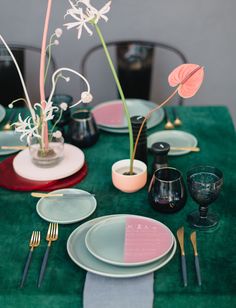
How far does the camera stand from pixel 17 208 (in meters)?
1.38

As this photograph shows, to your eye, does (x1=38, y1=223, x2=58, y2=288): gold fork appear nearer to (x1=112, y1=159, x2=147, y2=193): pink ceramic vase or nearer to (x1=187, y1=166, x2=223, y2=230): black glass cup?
(x1=112, y1=159, x2=147, y2=193): pink ceramic vase

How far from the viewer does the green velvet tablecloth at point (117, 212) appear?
1.07 meters

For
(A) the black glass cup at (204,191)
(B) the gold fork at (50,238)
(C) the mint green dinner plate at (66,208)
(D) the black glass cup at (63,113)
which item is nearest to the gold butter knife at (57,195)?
(C) the mint green dinner plate at (66,208)

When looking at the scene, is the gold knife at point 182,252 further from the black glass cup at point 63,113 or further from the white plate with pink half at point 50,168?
the black glass cup at point 63,113

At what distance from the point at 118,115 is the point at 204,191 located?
0.73 metres

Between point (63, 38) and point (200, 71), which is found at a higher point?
point (200, 71)

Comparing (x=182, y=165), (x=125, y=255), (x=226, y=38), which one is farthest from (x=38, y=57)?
(x=125, y=255)

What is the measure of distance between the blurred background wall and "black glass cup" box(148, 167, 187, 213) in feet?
4.90

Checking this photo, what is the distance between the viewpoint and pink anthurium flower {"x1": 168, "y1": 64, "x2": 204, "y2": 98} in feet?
4.23

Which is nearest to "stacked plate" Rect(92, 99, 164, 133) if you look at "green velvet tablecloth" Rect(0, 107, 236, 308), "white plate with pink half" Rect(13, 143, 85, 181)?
"green velvet tablecloth" Rect(0, 107, 236, 308)

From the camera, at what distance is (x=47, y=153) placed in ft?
4.97

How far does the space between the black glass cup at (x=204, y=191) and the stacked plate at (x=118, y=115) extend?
51 cm

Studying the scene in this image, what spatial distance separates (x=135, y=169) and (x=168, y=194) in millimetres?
200

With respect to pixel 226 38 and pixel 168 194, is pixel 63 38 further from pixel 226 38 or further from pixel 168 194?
pixel 168 194
